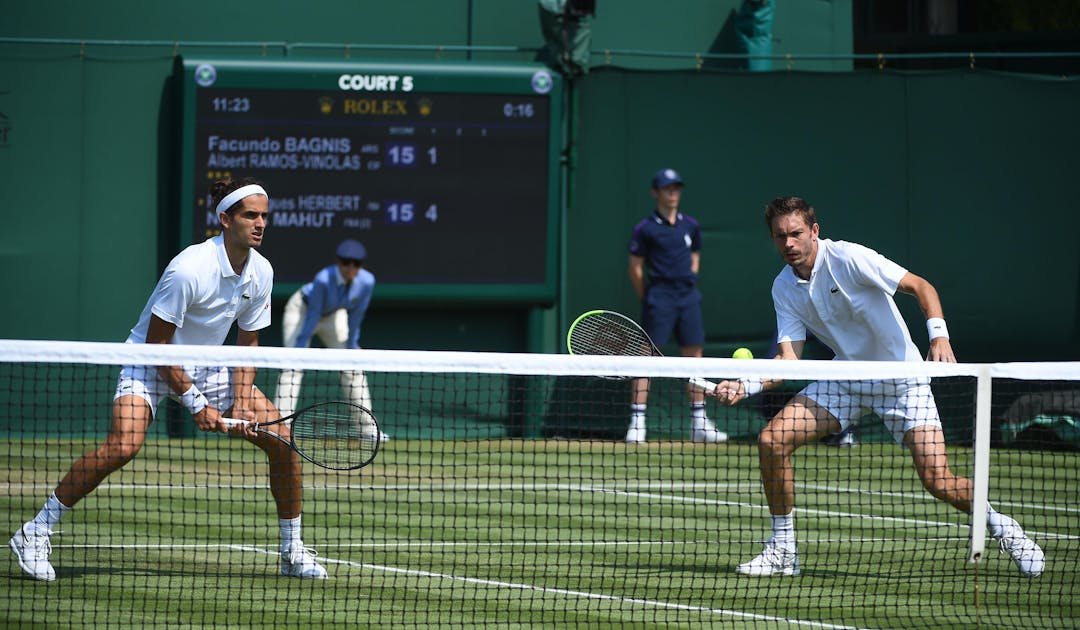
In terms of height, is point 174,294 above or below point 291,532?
above

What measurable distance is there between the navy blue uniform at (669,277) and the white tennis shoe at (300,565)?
556 centimetres

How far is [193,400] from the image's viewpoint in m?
5.89

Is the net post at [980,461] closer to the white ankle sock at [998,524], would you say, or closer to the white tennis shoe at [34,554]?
the white ankle sock at [998,524]

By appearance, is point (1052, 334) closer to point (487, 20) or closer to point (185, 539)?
point (487, 20)

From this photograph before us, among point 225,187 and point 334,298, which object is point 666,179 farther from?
point 225,187

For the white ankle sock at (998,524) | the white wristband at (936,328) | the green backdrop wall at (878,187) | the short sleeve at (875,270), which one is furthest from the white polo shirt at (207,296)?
the green backdrop wall at (878,187)

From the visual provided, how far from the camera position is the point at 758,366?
5629mm

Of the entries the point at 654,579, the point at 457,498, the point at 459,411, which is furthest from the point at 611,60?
the point at 654,579

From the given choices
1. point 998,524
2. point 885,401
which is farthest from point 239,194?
point 998,524

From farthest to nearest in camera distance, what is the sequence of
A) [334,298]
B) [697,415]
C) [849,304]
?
[334,298] → [697,415] → [849,304]

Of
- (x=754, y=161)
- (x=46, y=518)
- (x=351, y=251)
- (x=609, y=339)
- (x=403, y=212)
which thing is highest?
(x=754, y=161)

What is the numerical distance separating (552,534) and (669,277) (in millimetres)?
4351

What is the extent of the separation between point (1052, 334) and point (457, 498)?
5.68 m

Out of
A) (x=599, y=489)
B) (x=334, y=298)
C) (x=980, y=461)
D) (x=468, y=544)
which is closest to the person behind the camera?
(x=980, y=461)
